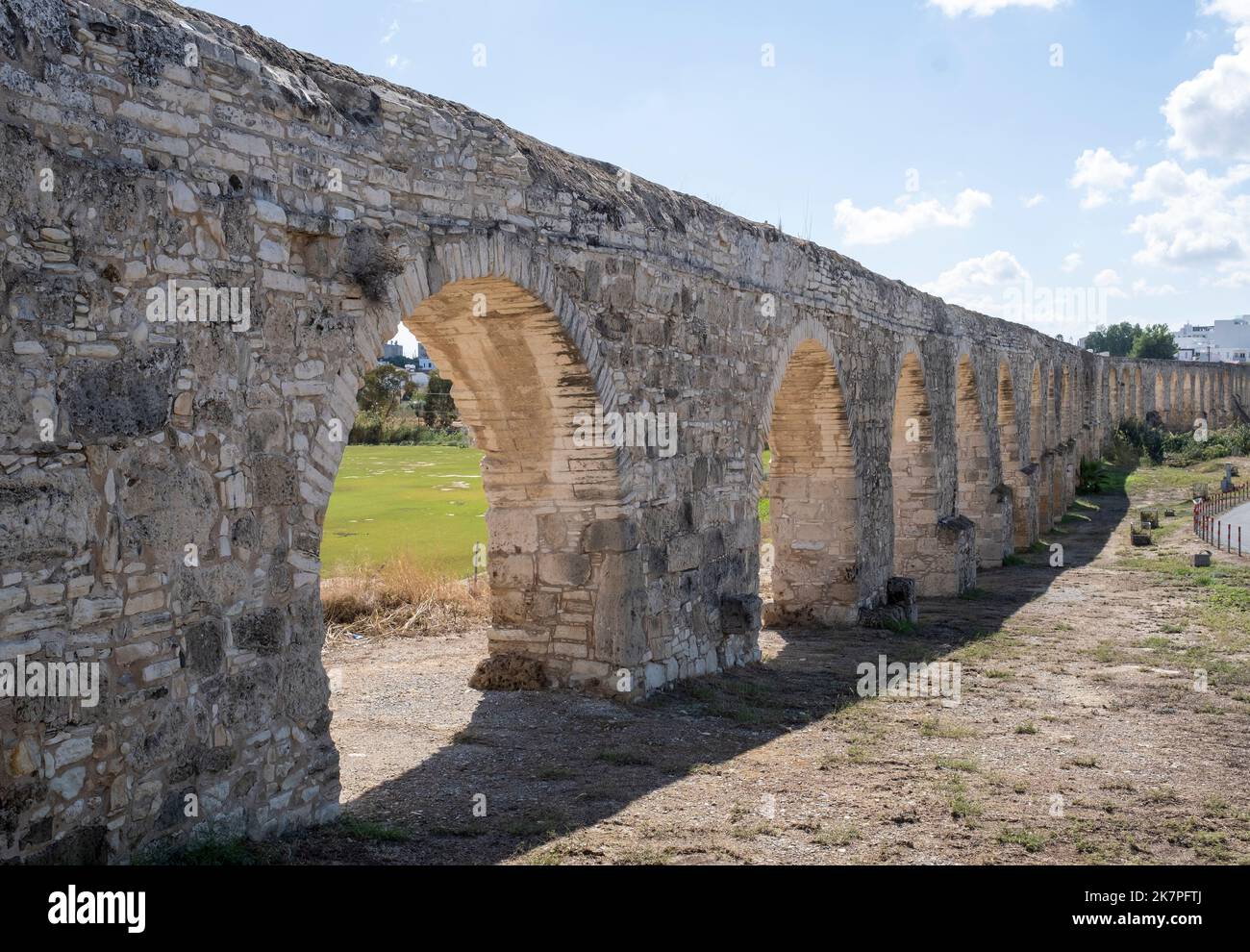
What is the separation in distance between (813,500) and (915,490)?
366cm

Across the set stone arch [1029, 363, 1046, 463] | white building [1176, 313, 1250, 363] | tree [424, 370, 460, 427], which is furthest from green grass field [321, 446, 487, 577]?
white building [1176, 313, 1250, 363]

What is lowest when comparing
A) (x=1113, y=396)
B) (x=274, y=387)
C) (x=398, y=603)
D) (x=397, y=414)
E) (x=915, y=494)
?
(x=398, y=603)

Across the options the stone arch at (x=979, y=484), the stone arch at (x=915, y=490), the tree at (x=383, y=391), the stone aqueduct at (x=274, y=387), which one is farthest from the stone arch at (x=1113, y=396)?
the stone aqueduct at (x=274, y=387)

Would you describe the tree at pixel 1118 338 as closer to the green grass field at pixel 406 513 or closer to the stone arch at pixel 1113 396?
the stone arch at pixel 1113 396

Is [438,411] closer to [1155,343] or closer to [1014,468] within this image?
[1014,468]

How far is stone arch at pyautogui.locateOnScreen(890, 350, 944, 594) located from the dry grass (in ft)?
20.5

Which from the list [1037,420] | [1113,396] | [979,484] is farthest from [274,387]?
[1113,396]

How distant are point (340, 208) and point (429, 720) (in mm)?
3477

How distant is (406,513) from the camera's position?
18688mm

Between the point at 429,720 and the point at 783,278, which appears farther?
the point at 783,278

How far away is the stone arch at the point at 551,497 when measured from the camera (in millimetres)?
7363

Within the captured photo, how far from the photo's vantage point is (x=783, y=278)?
1020 centimetres
